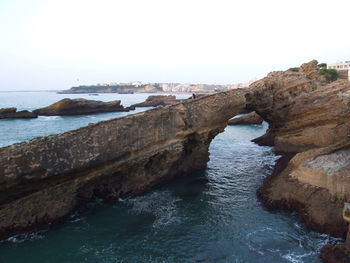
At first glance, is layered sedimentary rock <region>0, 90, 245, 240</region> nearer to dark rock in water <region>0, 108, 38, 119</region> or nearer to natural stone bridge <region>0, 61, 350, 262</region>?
natural stone bridge <region>0, 61, 350, 262</region>

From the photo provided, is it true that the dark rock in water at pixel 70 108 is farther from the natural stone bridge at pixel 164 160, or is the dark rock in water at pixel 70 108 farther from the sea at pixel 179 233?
the sea at pixel 179 233

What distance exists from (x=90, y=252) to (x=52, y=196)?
4.11 metres

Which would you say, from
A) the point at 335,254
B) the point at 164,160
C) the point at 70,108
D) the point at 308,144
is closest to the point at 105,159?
the point at 164,160

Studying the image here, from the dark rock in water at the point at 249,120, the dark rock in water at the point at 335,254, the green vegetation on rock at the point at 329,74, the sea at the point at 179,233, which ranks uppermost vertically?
the green vegetation on rock at the point at 329,74

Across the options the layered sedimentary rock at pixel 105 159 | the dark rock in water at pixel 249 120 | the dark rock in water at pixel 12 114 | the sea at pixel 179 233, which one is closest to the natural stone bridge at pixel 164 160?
the layered sedimentary rock at pixel 105 159

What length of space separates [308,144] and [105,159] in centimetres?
1642

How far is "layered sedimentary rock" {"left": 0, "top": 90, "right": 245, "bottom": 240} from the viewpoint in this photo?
1459cm

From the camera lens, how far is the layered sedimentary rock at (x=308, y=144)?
49.1ft

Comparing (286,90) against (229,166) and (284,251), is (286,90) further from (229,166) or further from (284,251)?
(284,251)

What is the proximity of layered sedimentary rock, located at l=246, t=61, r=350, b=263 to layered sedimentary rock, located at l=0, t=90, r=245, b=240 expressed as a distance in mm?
5687

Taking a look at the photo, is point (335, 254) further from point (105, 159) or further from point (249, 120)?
point (249, 120)

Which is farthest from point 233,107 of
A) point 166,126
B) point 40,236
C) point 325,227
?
point 40,236

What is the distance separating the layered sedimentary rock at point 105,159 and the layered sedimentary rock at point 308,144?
224 inches

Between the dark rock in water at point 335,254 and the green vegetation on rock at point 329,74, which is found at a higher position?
the green vegetation on rock at point 329,74
